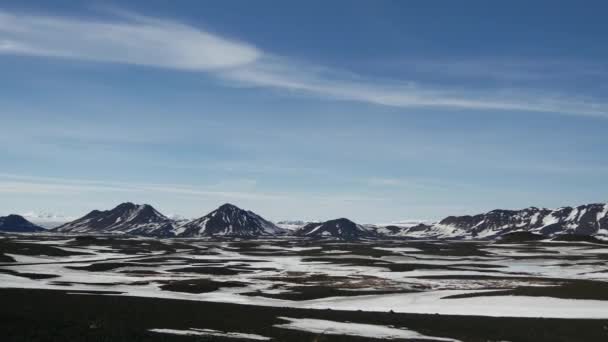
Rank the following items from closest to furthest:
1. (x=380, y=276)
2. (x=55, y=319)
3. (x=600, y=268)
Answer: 1. (x=55, y=319)
2. (x=380, y=276)
3. (x=600, y=268)

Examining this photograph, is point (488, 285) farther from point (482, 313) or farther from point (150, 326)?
point (150, 326)

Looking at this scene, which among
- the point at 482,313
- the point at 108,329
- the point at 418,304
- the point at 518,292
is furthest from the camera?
the point at 518,292

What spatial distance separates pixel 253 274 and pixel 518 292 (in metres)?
41.9

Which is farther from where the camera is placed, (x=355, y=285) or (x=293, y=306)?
(x=355, y=285)

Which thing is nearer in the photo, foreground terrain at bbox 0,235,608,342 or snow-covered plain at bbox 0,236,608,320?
foreground terrain at bbox 0,235,608,342

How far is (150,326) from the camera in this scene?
34.1m

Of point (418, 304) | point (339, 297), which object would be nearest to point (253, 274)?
point (339, 297)

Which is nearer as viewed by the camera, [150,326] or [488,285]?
[150,326]

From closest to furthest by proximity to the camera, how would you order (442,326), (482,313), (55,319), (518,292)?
(55,319) → (442,326) → (482,313) → (518,292)

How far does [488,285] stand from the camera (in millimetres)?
67438

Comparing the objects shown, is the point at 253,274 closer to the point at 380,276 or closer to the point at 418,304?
the point at 380,276

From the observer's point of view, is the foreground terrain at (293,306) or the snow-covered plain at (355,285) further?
the snow-covered plain at (355,285)

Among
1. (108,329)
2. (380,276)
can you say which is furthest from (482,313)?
(380,276)

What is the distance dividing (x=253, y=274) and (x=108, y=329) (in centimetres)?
5724
